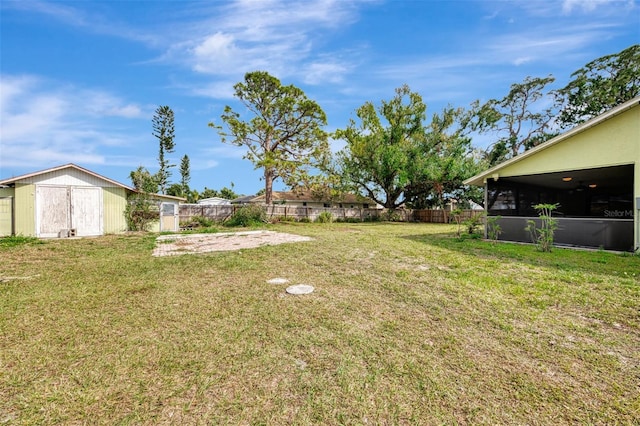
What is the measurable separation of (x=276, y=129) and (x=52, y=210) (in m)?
13.7

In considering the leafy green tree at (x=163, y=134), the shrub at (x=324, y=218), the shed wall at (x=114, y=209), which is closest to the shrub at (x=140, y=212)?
the shed wall at (x=114, y=209)

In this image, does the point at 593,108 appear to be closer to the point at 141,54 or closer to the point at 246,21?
the point at 246,21

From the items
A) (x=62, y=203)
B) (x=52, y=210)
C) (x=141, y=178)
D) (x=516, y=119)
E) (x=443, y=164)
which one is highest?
(x=516, y=119)

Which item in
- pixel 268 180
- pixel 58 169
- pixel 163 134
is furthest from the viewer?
pixel 163 134

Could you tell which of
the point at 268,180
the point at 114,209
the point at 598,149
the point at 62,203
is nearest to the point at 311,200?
the point at 268,180

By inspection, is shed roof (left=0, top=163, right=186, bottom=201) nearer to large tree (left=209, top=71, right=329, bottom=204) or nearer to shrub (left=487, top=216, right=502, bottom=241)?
large tree (left=209, top=71, right=329, bottom=204)

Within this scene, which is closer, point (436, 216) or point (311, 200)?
point (436, 216)

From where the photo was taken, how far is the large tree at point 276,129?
19344 mm

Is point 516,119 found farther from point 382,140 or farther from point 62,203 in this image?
point 62,203

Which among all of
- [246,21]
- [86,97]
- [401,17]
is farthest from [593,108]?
[86,97]

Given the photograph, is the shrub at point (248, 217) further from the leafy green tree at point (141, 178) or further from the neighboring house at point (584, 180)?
the neighboring house at point (584, 180)

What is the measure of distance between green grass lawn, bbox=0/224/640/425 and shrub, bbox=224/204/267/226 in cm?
1116

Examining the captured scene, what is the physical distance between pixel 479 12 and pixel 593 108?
19.5 m

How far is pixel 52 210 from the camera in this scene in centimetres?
1034
